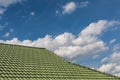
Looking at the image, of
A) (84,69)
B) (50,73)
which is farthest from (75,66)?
(50,73)

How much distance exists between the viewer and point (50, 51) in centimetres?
3494

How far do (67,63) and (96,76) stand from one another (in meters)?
4.45

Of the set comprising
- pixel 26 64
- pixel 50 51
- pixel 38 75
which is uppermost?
pixel 50 51

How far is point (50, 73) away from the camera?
2297 centimetres

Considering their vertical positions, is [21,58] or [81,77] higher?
[21,58]

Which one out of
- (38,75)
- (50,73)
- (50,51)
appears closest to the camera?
(38,75)

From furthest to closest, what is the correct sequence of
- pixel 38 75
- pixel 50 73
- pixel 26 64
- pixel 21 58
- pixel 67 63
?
pixel 67 63 < pixel 21 58 < pixel 26 64 < pixel 50 73 < pixel 38 75

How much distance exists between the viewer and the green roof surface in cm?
2075

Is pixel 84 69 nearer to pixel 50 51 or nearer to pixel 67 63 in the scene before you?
pixel 67 63

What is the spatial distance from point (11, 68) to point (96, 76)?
26.6ft

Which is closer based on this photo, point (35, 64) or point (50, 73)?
point (50, 73)

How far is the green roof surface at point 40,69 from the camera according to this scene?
20.8 metres

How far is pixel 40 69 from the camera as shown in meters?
23.7

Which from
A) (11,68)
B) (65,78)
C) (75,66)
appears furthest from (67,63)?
(11,68)
